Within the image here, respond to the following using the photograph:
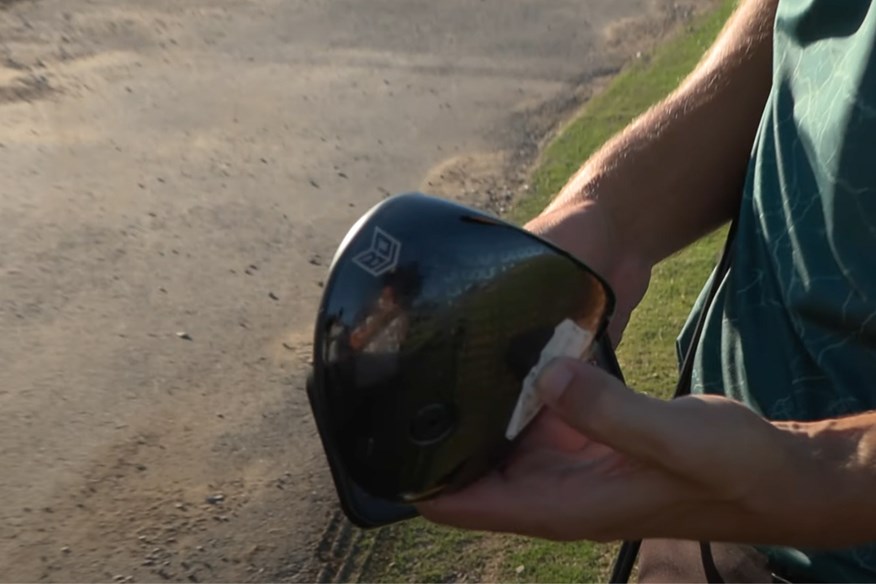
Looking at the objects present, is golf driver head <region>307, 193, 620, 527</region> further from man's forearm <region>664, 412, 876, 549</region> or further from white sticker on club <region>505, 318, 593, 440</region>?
man's forearm <region>664, 412, 876, 549</region>

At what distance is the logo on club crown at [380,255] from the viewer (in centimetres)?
127

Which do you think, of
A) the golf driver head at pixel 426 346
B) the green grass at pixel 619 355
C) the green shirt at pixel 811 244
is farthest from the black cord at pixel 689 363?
the green grass at pixel 619 355

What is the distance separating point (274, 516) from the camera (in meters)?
3.69

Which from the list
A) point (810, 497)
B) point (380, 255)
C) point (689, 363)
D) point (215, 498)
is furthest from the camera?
point (215, 498)

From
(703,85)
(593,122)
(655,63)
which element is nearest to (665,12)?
(655,63)

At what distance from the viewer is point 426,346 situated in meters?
1.29

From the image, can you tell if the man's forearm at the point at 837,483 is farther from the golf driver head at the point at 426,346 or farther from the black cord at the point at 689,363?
the black cord at the point at 689,363

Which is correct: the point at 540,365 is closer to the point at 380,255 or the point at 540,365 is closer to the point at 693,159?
the point at 380,255

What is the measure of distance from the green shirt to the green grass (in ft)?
5.64

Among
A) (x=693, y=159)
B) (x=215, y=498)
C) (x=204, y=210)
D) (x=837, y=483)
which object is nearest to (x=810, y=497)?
(x=837, y=483)

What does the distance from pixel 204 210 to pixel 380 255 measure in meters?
4.72

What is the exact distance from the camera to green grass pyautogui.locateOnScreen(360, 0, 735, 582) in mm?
3430

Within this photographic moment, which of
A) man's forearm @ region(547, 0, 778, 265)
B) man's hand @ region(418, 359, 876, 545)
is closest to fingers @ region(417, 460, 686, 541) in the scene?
man's hand @ region(418, 359, 876, 545)

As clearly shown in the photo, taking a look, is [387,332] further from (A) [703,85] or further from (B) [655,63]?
(B) [655,63]
